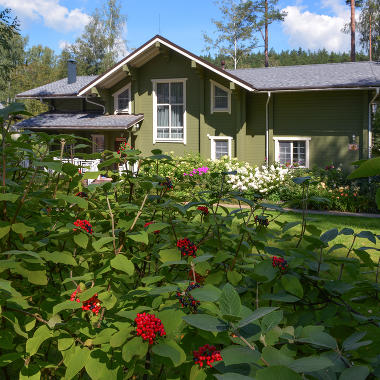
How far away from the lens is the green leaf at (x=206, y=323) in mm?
906

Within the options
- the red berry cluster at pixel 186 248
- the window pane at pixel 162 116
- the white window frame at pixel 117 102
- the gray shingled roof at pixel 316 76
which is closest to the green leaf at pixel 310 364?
the red berry cluster at pixel 186 248

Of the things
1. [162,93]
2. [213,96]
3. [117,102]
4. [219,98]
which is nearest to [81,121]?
[117,102]

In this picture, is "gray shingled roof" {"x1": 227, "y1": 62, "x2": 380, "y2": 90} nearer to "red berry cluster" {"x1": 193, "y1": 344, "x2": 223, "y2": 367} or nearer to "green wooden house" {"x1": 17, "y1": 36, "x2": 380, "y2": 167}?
"green wooden house" {"x1": 17, "y1": 36, "x2": 380, "y2": 167}

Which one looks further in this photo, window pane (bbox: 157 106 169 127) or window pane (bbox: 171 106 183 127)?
window pane (bbox: 157 106 169 127)

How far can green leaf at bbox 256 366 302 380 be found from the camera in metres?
0.75

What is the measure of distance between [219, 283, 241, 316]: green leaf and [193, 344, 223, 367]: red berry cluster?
0.53 ft

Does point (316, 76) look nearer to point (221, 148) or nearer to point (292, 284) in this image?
point (221, 148)

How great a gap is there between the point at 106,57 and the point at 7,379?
150ft

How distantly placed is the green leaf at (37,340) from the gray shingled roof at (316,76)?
16.1 m

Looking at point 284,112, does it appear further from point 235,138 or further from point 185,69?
point 185,69

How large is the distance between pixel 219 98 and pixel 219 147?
7.36 ft

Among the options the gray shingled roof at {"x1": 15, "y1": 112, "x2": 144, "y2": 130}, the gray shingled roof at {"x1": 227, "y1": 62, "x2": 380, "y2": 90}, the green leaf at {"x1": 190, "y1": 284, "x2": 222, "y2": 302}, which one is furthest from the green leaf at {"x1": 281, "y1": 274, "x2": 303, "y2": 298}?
the gray shingled roof at {"x1": 15, "y1": 112, "x2": 144, "y2": 130}

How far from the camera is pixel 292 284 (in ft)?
5.07

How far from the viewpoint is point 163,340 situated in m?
1.17
